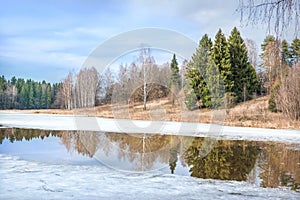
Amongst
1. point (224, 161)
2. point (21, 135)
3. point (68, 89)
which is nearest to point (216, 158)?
point (224, 161)

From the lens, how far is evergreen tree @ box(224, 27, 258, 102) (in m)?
24.5

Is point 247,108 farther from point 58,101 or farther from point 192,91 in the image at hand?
point 58,101

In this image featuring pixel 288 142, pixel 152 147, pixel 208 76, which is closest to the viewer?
pixel 152 147

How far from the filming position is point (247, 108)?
70.0 feet

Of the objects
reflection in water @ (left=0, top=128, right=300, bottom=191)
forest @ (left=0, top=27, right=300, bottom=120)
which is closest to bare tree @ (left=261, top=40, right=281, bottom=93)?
forest @ (left=0, top=27, right=300, bottom=120)

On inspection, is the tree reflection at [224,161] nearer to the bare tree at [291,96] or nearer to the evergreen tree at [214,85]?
the bare tree at [291,96]

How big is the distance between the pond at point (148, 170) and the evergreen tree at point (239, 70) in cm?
1599

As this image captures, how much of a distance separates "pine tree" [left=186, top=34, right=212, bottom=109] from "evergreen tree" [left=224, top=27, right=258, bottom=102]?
278cm

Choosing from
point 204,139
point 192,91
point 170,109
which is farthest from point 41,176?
point 192,91

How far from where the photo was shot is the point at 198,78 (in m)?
21.5

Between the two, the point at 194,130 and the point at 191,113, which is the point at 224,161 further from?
the point at 191,113

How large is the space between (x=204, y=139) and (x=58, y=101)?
49147mm

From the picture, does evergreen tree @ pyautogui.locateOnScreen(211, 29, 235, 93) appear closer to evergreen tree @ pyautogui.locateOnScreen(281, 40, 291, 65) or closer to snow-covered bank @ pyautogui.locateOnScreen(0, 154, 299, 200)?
evergreen tree @ pyautogui.locateOnScreen(281, 40, 291, 65)

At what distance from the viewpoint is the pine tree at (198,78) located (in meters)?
21.0
